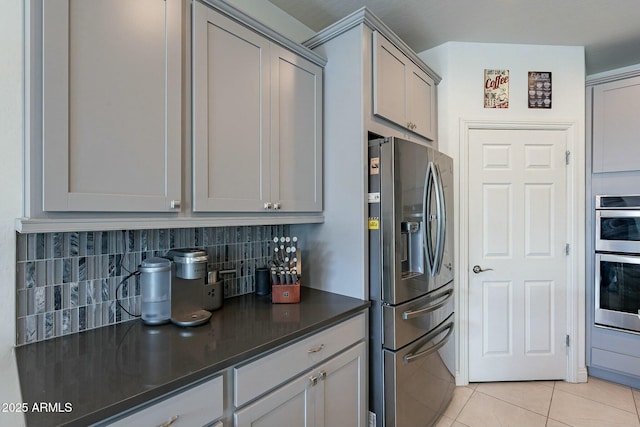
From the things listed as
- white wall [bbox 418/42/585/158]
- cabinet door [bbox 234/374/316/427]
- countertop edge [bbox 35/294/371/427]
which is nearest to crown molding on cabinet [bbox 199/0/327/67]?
white wall [bbox 418/42/585/158]

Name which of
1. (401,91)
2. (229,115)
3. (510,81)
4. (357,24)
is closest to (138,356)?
(229,115)

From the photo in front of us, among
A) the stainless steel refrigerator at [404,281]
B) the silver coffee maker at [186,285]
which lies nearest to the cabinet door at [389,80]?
the stainless steel refrigerator at [404,281]

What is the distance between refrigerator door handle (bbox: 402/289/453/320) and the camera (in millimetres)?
1749

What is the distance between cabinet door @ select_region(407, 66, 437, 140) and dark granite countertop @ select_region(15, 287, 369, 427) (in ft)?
4.68

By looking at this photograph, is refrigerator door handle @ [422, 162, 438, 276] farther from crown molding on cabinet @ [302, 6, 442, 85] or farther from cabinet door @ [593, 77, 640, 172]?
cabinet door @ [593, 77, 640, 172]

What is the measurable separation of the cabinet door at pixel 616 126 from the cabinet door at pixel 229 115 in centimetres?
275

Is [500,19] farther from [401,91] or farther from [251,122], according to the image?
[251,122]

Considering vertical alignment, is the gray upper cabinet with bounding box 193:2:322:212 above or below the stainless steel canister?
above

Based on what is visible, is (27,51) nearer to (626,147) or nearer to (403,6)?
(403,6)

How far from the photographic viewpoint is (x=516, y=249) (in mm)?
2568

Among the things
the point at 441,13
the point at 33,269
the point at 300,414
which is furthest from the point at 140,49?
the point at 441,13

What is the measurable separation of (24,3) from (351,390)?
1994mm

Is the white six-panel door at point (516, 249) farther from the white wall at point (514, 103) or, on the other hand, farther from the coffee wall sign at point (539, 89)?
the coffee wall sign at point (539, 89)

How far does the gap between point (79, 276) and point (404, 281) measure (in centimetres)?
155
